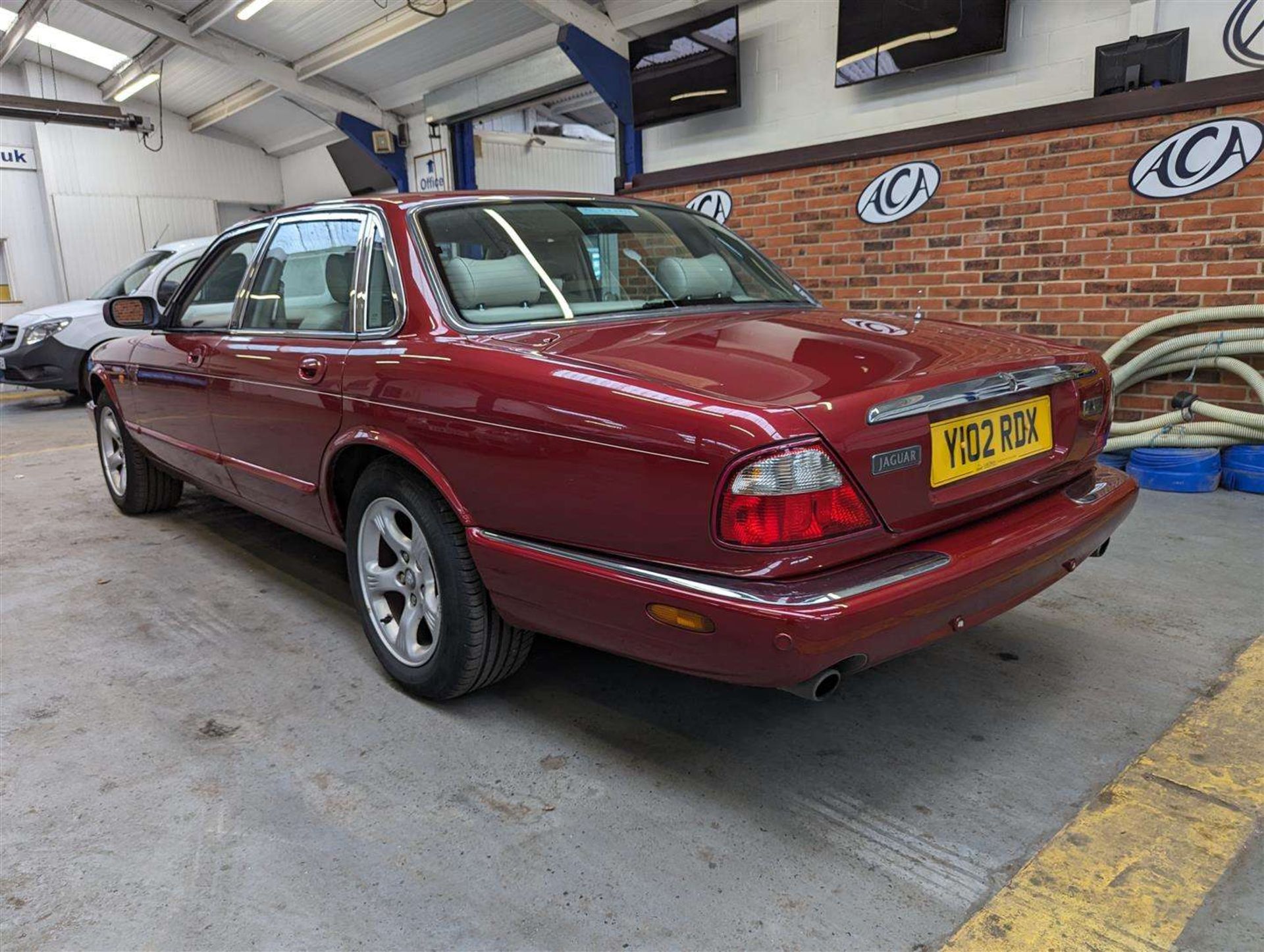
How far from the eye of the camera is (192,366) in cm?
320

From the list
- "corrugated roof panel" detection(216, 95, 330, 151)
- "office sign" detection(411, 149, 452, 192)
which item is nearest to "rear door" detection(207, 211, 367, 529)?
"office sign" detection(411, 149, 452, 192)

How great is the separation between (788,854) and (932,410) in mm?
937

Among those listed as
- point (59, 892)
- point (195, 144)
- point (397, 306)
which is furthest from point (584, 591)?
point (195, 144)

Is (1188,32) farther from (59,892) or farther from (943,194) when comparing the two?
(59,892)

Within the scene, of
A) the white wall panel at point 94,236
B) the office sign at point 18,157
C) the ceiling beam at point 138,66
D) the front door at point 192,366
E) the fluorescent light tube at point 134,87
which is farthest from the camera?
the white wall panel at point 94,236

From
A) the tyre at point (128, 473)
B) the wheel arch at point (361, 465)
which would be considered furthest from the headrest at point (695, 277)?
the tyre at point (128, 473)

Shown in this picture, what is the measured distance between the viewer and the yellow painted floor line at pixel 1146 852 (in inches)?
57.6

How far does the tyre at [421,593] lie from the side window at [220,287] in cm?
127

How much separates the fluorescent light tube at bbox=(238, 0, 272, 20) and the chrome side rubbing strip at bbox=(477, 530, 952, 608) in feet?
32.4

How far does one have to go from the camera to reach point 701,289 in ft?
8.36

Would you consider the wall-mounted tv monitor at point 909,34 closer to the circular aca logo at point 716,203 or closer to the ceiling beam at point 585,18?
the circular aca logo at point 716,203

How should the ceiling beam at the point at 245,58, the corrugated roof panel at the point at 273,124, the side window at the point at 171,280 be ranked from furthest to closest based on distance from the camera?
1. the corrugated roof panel at the point at 273,124
2. the ceiling beam at the point at 245,58
3. the side window at the point at 171,280

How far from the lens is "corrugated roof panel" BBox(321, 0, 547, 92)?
328 inches

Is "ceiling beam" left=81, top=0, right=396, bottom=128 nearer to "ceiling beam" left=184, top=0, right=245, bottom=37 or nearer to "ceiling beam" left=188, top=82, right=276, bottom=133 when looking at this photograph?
"ceiling beam" left=184, top=0, right=245, bottom=37
